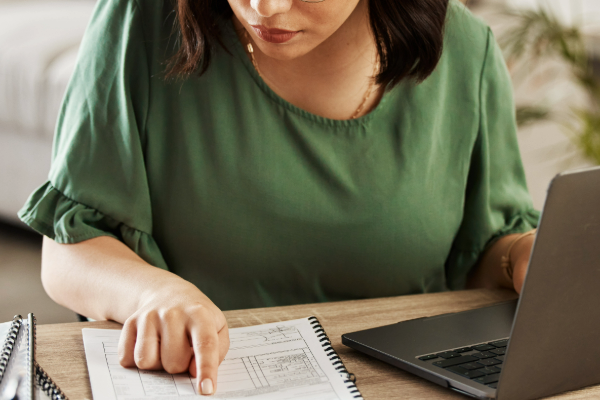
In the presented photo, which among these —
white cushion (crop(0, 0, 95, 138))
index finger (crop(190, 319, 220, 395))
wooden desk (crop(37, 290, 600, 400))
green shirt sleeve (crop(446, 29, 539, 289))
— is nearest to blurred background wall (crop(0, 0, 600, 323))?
white cushion (crop(0, 0, 95, 138))

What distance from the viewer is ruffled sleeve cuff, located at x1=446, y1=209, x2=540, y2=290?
997mm

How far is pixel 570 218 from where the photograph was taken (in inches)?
18.8

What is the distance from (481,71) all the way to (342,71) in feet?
0.75

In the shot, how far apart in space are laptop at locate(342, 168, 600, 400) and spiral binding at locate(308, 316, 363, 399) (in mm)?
24

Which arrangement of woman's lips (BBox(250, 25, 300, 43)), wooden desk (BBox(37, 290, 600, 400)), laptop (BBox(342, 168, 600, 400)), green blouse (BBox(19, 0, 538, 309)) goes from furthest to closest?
green blouse (BBox(19, 0, 538, 309)) < woman's lips (BBox(250, 25, 300, 43)) < wooden desk (BBox(37, 290, 600, 400)) < laptop (BBox(342, 168, 600, 400))

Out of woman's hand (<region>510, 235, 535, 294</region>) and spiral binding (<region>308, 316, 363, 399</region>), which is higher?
spiral binding (<region>308, 316, 363, 399</region>)

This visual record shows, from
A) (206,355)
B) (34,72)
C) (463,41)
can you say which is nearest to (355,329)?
(206,355)

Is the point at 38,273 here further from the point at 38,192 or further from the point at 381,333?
the point at 381,333

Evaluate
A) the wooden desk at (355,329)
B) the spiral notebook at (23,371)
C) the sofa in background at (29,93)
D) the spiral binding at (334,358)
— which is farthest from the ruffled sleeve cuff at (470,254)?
the sofa in background at (29,93)

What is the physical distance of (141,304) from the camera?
647 millimetres

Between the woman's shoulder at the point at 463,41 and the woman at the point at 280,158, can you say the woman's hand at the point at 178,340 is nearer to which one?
the woman at the point at 280,158

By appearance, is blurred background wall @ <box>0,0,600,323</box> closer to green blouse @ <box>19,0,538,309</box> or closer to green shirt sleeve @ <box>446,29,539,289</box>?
green shirt sleeve @ <box>446,29,539,289</box>

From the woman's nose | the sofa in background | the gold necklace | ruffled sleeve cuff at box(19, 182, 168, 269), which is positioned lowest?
the sofa in background

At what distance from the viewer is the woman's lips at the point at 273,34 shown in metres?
0.71
